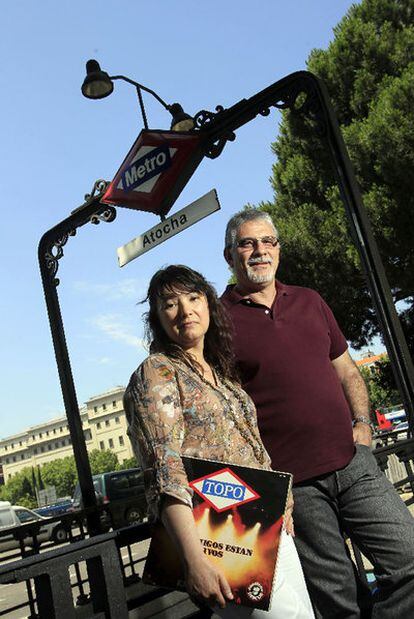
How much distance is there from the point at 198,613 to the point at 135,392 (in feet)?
2.75

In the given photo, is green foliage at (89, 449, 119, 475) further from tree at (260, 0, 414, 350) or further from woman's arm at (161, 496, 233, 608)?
woman's arm at (161, 496, 233, 608)

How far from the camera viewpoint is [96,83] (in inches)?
227

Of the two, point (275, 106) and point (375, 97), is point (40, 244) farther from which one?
point (375, 97)

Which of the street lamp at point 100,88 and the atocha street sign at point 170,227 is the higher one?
the street lamp at point 100,88

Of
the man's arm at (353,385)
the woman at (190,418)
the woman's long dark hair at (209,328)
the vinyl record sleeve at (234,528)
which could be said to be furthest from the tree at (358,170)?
the vinyl record sleeve at (234,528)

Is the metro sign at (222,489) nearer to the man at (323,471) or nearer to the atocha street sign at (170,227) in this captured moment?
the man at (323,471)

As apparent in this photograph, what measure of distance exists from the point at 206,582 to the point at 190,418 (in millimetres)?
411

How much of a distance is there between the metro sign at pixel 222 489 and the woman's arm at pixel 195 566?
91 mm

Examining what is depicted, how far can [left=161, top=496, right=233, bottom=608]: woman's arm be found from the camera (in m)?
1.50

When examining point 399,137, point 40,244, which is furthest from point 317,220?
point 40,244

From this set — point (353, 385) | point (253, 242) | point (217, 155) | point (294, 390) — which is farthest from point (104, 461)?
point (294, 390)

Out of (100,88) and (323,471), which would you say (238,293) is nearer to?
(323,471)

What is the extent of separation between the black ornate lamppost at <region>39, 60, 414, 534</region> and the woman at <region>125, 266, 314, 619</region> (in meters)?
1.74

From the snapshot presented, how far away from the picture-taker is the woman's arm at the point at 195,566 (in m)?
1.50
